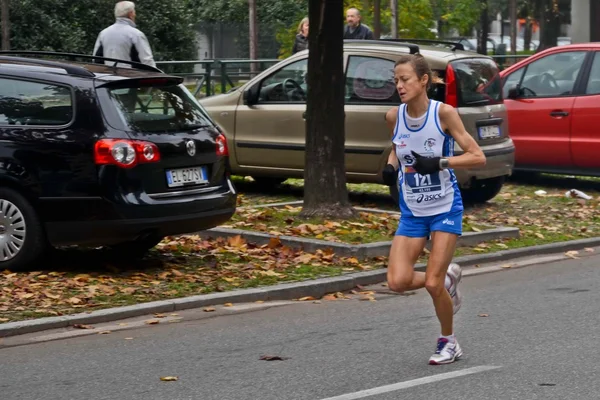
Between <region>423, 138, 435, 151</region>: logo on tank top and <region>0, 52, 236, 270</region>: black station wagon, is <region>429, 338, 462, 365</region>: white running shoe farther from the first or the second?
<region>0, 52, 236, 270</region>: black station wagon

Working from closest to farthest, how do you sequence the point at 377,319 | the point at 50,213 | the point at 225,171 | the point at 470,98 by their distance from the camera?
the point at 377,319
the point at 50,213
the point at 225,171
the point at 470,98

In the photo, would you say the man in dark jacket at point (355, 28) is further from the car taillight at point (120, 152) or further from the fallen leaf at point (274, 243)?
the car taillight at point (120, 152)

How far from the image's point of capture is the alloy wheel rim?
10.1 m

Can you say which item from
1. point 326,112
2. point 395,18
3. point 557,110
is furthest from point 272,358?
point 395,18

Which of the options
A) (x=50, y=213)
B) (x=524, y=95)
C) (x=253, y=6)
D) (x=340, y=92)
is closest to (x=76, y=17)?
(x=253, y=6)

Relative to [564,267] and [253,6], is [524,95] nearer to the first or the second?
[564,267]

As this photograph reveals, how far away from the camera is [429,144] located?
7.41 meters

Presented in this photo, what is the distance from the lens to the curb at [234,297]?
28.4 feet

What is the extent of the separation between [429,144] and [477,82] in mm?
7050

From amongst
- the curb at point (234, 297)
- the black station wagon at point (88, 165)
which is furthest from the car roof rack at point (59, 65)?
the curb at point (234, 297)

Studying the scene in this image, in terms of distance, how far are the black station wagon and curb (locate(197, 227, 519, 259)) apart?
4.12 ft

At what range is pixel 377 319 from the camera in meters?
9.10

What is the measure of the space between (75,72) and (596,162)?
7.87 metres

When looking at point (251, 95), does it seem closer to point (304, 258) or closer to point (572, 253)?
point (304, 258)
